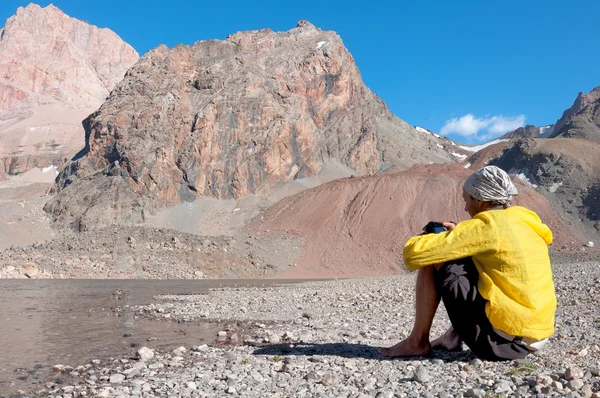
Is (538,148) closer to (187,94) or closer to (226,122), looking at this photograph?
(226,122)

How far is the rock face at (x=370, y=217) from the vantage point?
52.1 metres

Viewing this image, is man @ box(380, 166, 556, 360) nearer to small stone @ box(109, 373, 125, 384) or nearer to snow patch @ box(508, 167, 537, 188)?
small stone @ box(109, 373, 125, 384)

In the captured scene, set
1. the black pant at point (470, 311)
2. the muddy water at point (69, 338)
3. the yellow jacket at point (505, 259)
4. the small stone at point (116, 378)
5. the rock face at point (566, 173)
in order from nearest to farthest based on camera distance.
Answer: the yellow jacket at point (505, 259) → the black pant at point (470, 311) → the small stone at point (116, 378) → the muddy water at point (69, 338) → the rock face at point (566, 173)

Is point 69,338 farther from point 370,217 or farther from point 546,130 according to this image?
point 546,130

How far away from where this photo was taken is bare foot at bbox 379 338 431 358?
19.1ft

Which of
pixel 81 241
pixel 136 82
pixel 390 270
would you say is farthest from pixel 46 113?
pixel 390 270

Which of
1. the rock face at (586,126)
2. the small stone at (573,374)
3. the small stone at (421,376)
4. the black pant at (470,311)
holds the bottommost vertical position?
the small stone at (421,376)

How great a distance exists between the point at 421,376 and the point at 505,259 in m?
1.36

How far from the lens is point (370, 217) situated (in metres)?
58.1

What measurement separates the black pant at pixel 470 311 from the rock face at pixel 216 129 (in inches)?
2675

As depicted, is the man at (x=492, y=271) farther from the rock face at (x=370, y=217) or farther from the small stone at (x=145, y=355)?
the rock face at (x=370, y=217)

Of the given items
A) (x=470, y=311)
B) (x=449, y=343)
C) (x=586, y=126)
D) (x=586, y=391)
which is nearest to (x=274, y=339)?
(x=449, y=343)

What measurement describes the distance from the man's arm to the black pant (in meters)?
0.31

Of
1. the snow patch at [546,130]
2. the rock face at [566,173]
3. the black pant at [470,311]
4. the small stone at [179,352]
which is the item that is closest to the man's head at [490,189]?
the black pant at [470,311]
